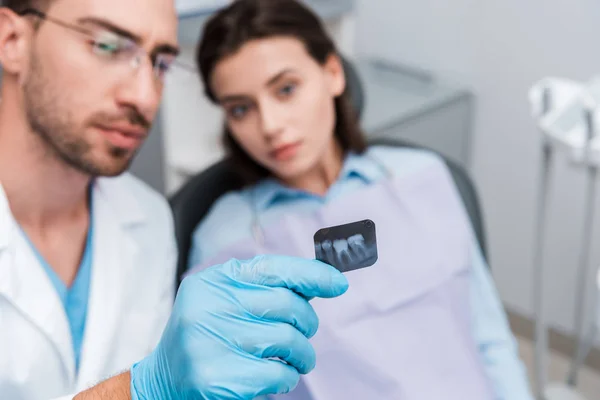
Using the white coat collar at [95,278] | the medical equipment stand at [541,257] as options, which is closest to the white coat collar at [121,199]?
the white coat collar at [95,278]

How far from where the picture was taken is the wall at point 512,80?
1.90 m

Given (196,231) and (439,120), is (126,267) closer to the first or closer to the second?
(196,231)

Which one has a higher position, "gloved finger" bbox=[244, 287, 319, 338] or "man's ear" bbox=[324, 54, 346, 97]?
"man's ear" bbox=[324, 54, 346, 97]

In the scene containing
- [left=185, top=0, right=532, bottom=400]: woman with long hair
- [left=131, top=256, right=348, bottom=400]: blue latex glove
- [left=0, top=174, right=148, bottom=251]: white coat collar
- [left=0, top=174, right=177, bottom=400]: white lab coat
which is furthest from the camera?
[left=0, top=174, right=148, bottom=251]: white coat collar

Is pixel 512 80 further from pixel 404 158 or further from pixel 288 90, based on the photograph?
pixel 288 90

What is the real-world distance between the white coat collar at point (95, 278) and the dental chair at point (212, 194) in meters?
0.11

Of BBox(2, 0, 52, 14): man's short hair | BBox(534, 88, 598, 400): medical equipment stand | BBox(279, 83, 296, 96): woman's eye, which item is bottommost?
BBox(534, 88, 598, 400): medical equipment stand

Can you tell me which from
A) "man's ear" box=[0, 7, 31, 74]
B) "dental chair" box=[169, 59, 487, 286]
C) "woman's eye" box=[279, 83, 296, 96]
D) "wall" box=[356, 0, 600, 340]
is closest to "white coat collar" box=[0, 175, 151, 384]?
"dental chair" box=[169, 59, 487, 286]

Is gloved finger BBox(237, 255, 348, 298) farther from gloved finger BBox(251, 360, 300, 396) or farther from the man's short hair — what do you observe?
the man's short hair

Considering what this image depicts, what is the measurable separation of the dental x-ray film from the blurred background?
3.67ft

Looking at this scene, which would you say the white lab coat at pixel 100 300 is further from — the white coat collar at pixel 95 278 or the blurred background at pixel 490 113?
the blurred background at pixel 490 113

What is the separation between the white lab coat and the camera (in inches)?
38.4

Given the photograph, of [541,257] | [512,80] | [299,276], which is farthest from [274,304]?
[512,80]

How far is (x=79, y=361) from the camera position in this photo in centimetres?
105
